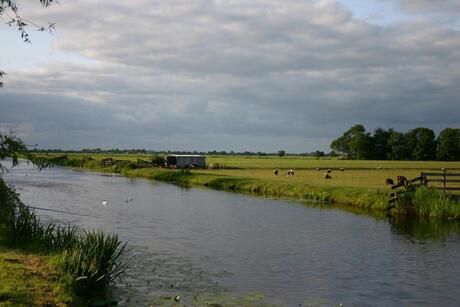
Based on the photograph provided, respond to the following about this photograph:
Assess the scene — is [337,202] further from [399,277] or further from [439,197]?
[399,277]

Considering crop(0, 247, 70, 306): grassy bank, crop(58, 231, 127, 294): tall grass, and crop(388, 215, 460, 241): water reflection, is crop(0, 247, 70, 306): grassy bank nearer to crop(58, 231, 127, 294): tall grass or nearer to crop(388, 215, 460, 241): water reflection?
crop(58, 231, 127, 294): tall grass

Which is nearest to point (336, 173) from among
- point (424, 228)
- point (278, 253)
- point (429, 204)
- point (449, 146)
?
point (429, 204)

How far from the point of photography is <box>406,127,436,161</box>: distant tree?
170 meters

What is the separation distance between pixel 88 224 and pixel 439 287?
62.5 ft

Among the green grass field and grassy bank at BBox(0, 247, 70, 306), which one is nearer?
grassy bank at BBox(0, 247, 70, 306)

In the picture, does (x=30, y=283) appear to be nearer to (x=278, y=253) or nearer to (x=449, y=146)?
(x=278, y=253)

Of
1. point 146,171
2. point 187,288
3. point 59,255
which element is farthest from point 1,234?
point 146,171

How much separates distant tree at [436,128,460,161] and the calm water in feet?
436

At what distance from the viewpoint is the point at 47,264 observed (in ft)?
48.8

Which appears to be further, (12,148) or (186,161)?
(186,161)

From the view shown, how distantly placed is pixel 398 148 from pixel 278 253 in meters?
157

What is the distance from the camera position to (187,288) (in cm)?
1675

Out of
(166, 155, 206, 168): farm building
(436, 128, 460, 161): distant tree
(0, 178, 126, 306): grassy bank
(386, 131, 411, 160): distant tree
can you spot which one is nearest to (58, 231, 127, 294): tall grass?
(0, 178, 126, 306): grassy bank

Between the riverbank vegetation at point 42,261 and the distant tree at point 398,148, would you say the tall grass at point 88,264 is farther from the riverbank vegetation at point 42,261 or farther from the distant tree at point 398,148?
the distant tree at point 398,148
